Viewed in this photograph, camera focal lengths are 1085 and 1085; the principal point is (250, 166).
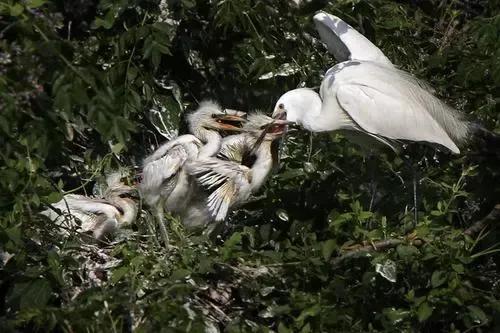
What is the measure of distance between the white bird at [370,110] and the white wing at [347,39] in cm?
14

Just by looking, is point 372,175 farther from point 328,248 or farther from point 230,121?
point 328,248

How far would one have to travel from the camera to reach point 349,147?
4879 millimetres

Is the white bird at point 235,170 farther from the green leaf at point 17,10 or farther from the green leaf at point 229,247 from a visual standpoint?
the green leaf at point 17,10

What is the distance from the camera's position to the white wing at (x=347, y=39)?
4840 mm

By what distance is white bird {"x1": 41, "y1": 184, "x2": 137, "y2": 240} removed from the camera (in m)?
4.32

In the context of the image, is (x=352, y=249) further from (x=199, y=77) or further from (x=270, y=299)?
(x=199, y=77)

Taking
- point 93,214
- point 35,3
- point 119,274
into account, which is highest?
point 35,3

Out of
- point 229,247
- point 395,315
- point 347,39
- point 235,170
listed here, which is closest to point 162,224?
point 235,170

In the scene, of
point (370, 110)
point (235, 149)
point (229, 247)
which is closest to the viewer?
point (229, 247)

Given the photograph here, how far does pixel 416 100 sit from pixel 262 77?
2.30 feet

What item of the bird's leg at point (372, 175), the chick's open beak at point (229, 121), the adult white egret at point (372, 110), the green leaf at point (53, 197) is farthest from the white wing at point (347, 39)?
A: the green leaf at point (53, 197)

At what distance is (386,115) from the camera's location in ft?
15.0

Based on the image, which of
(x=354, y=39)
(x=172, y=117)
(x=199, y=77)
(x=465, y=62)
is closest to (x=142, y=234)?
(x=172, y=117)

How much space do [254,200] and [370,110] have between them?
2.04ft
